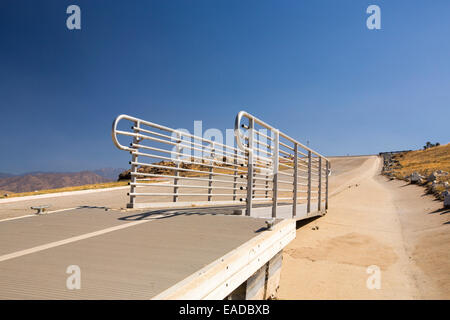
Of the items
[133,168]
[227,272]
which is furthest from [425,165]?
[227,272]

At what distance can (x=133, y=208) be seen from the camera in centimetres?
520

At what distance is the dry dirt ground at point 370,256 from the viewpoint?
13.2ft

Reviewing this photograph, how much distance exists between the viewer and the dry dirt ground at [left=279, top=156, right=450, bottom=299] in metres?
4.02

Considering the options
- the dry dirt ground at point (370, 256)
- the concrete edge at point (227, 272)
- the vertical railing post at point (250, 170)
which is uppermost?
the vertical railing post at point (250, 170)

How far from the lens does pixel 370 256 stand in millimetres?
5426

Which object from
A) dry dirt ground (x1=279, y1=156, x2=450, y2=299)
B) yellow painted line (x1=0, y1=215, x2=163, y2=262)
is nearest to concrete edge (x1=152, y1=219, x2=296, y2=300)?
dry dirt ground (x1=279, y1=156, x2=450, y2=299)

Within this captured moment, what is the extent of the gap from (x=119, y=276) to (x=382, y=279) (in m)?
3.98

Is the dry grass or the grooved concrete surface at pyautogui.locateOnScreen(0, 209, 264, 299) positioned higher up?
the dry grass

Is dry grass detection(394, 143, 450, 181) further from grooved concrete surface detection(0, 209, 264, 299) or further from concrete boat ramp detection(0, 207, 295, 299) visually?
grooved concrete surface detection(0, 209, 264, 299)

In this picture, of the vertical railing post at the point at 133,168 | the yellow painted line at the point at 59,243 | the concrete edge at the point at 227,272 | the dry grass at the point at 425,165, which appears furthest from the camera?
the dry grass at the point at 425,165

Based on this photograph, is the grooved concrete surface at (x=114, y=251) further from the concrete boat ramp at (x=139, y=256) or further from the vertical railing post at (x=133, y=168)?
the vertical railing post at (x=133, y=168)

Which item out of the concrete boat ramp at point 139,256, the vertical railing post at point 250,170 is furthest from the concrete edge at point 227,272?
the vertical railing post at point 250,170

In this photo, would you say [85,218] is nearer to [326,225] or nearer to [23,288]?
[23,288]

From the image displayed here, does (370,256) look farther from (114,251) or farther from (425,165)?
(425,165)
